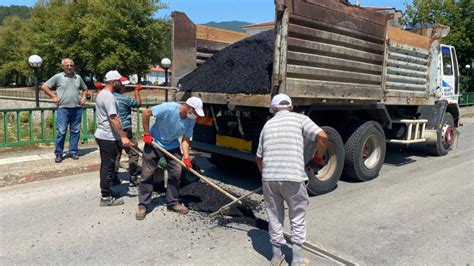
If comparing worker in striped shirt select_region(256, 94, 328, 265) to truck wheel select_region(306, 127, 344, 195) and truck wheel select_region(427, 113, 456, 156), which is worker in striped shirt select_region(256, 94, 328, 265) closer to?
truck wheel select_region(306, 127, 344, 195)

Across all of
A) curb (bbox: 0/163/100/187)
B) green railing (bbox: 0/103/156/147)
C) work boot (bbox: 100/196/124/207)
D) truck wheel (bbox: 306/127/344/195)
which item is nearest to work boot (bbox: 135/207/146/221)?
work boot (bbox: 100/196/124/207)

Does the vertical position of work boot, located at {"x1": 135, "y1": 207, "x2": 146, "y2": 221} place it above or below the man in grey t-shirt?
below

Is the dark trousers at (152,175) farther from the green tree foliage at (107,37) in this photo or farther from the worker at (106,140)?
the green tree foliage at (107,37)

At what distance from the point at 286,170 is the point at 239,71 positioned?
2795mm

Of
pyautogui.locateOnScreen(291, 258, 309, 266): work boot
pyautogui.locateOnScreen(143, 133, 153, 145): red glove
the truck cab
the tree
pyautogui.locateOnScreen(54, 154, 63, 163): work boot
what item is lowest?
pyautogui.locateOnScreen(291, 258, 309, 266): work boot

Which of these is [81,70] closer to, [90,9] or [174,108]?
[90,9]

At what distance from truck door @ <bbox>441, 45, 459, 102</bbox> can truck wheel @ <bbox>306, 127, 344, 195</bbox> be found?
405 centimetres

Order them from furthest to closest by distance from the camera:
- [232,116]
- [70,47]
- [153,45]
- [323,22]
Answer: [70,47] → [153,45] → [232,116] → [323,22]

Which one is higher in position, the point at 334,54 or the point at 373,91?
the point at 334,54

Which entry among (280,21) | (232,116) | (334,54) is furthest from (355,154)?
(280,21)

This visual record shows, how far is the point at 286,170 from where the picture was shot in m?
3.12

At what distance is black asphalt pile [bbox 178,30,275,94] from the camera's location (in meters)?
5.20

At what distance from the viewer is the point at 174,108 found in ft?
14.5

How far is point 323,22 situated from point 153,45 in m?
35.5
